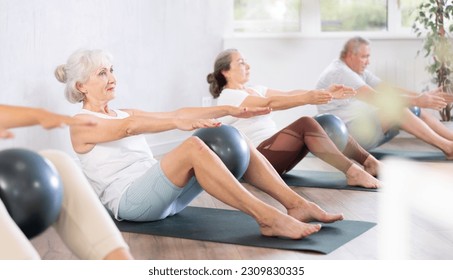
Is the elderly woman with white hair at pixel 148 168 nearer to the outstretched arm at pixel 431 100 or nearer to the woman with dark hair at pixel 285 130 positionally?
the woman with dark hair at pixel 285 130

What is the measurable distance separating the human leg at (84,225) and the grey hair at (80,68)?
104cm

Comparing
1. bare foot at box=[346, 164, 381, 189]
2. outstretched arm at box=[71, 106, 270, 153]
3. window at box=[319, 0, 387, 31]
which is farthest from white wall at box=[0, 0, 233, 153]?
bare foot at box=[346, 164, 381, 189]

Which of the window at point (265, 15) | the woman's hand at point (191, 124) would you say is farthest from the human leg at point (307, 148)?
the window at point (265, 15)

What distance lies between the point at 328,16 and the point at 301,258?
14.7ft

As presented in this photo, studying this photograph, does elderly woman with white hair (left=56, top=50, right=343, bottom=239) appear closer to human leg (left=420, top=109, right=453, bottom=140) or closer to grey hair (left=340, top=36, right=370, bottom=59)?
grey hair (left=340, top=36, right=370, bottom=59)

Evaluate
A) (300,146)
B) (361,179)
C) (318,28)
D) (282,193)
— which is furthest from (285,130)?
(318,28)

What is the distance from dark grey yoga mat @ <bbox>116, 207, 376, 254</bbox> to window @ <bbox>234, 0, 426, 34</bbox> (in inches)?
142

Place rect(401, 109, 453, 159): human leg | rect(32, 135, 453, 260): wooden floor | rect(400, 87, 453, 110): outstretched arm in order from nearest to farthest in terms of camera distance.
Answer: rect(32, 135, 453, 260): wooden floor, rect(400, 87, 453, 110): outstretched arm, rect(401, 109, 453, 159): human leg

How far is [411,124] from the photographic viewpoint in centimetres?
512

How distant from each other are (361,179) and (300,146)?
1.16 feet

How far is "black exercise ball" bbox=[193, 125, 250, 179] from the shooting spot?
9.91 ft

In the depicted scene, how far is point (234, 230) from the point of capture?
3.01 m

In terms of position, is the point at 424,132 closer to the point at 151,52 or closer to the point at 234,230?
the point at 151,52
